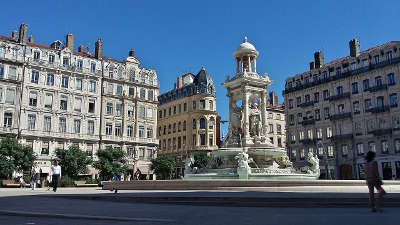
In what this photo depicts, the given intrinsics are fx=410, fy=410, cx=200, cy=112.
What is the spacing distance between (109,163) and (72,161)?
477 centimetres

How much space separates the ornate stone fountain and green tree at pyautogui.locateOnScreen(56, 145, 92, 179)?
2721 centimetres

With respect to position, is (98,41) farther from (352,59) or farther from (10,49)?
(352,59)

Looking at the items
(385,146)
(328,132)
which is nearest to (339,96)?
(328,132)

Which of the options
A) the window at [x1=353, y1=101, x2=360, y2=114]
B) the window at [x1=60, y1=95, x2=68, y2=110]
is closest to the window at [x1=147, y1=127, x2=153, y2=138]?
the window at [x1=60, y1=95, x2=68, y2=110]

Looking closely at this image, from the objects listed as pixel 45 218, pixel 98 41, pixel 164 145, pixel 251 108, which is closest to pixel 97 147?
pixel 98 41

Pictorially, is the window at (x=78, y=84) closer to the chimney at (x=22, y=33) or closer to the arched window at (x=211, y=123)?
the chimney at (x=22, y=33)

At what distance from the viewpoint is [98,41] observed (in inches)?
2635

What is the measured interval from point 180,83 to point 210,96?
1207 centimetres

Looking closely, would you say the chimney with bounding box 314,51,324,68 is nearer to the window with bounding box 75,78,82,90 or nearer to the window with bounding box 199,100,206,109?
the window with bounding box 199,100,206,109

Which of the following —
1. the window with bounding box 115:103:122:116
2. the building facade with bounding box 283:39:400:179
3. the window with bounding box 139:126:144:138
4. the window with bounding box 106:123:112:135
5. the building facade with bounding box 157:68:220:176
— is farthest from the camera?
the building facade with bounding box 157:68:220:176

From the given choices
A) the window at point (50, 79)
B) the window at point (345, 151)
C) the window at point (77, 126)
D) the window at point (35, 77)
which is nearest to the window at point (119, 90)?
the window at point (77, 126)

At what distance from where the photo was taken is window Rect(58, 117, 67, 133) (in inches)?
2355

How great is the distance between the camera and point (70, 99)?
2411 inches

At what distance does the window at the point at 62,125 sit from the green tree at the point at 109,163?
8.73 meters
